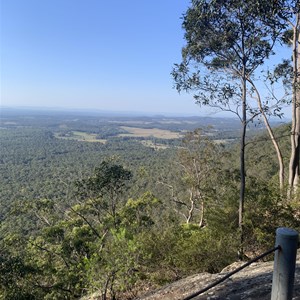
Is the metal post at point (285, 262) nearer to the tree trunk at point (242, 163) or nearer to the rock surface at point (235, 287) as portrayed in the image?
the rock surface at point (235, 287)

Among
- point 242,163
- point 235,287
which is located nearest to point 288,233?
point 235,287

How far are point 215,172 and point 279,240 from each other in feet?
31.6

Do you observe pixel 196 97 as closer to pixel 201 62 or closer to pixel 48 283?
pixel 201 62

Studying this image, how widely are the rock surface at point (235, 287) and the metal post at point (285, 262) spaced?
1.54 meters

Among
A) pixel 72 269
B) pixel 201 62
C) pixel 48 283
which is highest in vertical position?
pixel 201 62

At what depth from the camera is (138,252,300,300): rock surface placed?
11.6 feet

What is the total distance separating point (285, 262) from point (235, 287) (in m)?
2.50

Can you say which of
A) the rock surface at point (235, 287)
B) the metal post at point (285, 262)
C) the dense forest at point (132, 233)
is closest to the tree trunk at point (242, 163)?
the dense forest at point (132, 233)

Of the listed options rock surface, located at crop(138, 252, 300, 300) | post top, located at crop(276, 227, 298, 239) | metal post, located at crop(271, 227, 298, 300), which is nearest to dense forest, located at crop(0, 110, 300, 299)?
rock surface, located at crop(138, 252, 300, 300)

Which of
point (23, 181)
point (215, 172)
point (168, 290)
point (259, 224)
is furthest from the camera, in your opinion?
point (23, 181)

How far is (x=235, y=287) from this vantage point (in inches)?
152

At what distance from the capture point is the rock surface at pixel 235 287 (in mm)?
3523

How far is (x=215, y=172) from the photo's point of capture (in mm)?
11109

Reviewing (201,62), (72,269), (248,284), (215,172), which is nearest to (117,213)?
(72,269)
